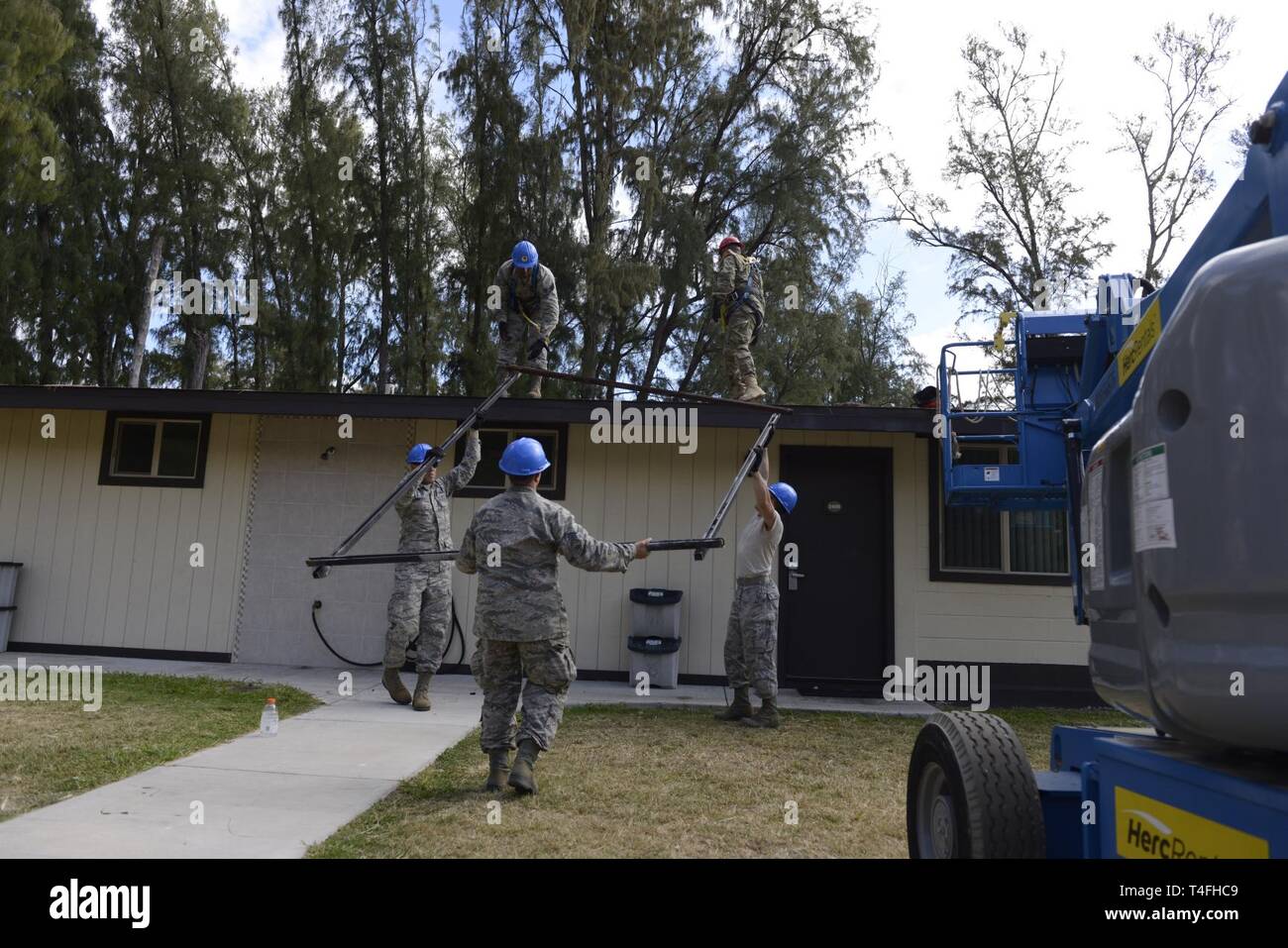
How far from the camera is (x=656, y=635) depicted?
8.41 m

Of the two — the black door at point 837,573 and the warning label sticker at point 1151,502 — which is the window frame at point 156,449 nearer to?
the black door at point 837,573

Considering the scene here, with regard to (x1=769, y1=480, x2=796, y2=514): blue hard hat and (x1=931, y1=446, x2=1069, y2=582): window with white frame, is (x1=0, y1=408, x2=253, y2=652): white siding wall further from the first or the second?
(x1=931, y1=446, x2=1069, y2=582): window with white frame

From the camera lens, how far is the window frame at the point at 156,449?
938 cm

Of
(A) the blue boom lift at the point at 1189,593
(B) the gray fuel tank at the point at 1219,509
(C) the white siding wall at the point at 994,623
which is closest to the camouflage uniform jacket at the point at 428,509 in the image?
(C) the white siding wall at the point at 994,623

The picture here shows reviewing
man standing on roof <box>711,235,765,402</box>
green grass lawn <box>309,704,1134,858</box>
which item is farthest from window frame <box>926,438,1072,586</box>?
green grass lawn <box>309,704,1134,858</box>

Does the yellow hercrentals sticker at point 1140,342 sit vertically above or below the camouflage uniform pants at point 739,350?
below

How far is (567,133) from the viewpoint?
54.4ft

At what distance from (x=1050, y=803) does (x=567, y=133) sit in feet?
52.6

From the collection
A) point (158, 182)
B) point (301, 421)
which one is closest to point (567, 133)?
point (158, 182)

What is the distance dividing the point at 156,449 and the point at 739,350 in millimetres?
6394

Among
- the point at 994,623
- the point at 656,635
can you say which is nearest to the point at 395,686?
the point at 656,635

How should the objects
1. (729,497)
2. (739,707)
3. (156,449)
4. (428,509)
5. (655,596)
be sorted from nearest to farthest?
(729,497) → (739,707) → (428,509) → (655,596) → (156,449)

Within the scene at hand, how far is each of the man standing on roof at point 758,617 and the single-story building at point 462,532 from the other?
204 cm

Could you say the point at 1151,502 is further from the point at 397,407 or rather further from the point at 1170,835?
the point at 397,407
